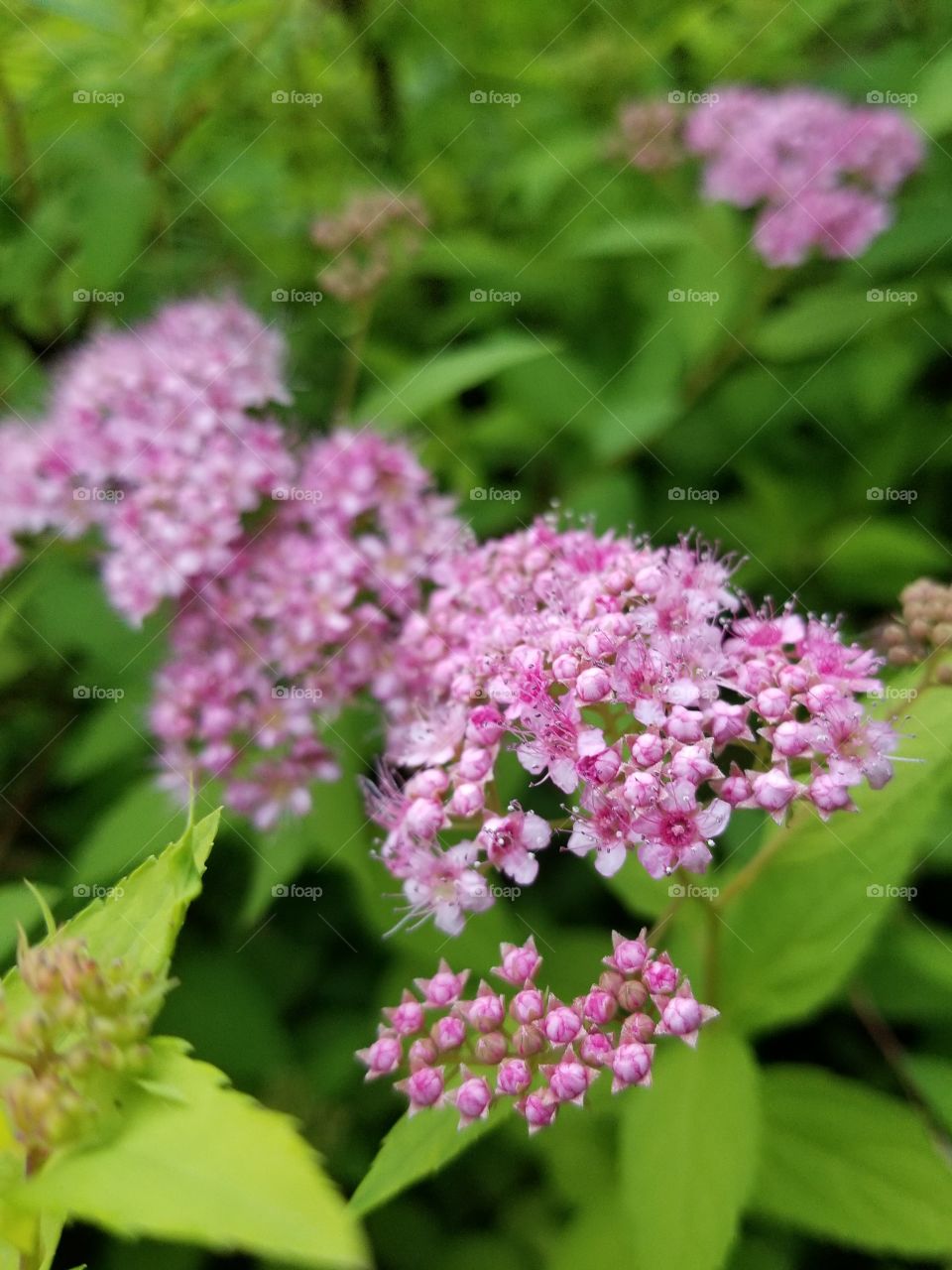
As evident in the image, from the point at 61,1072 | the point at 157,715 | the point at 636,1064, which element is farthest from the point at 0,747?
the point at 636,1064

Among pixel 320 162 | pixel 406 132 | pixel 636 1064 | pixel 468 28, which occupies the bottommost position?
pixel 636 1064

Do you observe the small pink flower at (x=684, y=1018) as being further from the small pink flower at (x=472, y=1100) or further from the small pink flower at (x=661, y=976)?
the small pink flower at (x=472, y=1100)

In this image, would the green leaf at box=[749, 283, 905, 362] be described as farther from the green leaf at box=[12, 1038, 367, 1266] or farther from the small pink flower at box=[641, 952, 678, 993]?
the green leaf at box=[12, 1038, 367, 1266]

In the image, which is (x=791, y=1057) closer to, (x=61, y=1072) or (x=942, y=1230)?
(x=942, y=1230)

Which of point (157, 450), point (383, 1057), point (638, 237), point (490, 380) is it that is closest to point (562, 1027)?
point (383, 1057)

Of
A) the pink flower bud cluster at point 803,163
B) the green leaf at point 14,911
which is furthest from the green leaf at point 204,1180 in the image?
the pink flower bud cluster at point 803,163

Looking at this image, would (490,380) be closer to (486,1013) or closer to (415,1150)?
(486,1013)

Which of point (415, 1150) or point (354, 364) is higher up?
point (354, 364)
